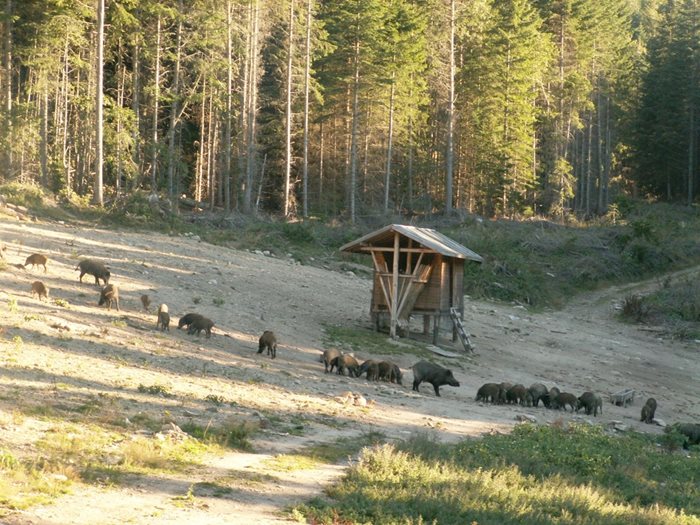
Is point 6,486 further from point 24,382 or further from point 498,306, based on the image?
point 498,306

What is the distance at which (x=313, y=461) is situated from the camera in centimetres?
1275

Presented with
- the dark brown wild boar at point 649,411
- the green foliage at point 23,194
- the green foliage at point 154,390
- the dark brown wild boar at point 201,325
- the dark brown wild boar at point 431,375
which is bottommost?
the dark brown wild boar at point 649,411

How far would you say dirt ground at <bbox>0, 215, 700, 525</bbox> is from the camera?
35.7ft

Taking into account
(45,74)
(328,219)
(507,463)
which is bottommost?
(507,463)

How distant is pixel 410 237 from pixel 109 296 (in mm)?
10006

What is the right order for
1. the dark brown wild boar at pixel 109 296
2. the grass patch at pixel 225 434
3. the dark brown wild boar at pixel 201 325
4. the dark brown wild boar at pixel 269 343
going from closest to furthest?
the grass patch at pixel 225 434, the dark brown wild boar at pixel 269 343, the dark brown wild boar at pixel 201 325, the dark brown wild boar at pixel 109 296

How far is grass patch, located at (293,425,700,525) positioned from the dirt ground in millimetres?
744

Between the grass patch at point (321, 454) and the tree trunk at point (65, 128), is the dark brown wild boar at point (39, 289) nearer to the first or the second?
the grass patch at point (321, 454)

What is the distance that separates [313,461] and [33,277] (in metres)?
13.6

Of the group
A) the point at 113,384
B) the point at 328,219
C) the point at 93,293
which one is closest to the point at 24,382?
the point at 113,384

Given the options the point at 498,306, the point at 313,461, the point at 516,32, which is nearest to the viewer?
the point at 313,461

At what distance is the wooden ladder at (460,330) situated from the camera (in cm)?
2900

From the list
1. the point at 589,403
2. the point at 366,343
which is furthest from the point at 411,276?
the point at 589,403

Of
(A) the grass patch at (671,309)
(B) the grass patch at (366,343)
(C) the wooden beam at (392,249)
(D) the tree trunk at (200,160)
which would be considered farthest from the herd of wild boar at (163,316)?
(D) the tree trunk at (200,160)
